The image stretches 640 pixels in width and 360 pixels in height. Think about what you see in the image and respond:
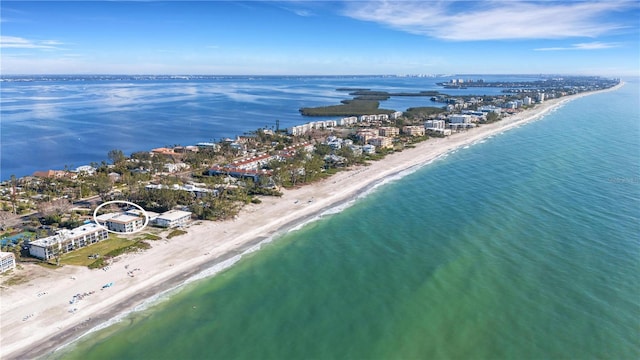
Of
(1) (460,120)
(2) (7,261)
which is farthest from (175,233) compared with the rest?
(1) (460,120)

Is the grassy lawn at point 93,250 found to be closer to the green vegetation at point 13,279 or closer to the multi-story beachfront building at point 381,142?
the green vegetation at point 13,279

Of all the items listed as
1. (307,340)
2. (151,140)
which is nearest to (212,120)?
(151,140)

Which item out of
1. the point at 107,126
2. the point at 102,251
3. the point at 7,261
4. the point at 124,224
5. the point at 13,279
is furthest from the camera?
the point at 107,126

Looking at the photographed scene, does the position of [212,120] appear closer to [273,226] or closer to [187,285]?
[273,226]

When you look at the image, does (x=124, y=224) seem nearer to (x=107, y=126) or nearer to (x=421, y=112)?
(x=107, y=126)

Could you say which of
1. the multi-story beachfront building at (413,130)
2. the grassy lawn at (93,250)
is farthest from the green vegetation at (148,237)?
the multi-story beachfront building at (413,130)

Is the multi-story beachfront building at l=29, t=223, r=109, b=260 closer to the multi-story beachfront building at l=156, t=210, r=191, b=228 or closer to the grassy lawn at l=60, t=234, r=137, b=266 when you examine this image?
the grassy lawn at l=60, t=234, r=137, b=266
